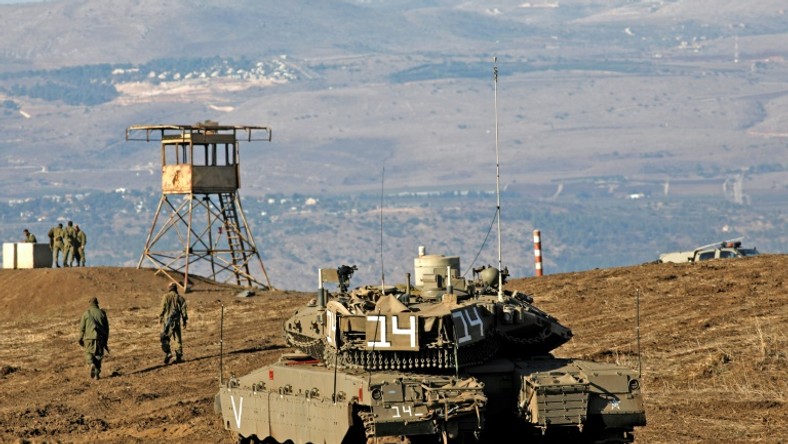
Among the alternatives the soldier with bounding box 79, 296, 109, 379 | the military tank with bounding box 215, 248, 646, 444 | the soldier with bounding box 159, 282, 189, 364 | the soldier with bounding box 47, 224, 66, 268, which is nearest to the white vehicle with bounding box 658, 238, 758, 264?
the soldier with bounding box 159, 282, 189, 364

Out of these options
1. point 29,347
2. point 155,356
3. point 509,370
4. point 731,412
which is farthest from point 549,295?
point 509,370

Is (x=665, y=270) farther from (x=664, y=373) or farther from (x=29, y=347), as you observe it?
(x=29, y=347)

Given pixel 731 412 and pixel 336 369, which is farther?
pixel 731 412

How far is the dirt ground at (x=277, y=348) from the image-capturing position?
91.1 ft

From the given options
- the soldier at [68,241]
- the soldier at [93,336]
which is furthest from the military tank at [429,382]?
the soldier at [68,241]

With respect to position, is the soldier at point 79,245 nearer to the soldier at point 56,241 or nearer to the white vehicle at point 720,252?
the soldier at point 56,241

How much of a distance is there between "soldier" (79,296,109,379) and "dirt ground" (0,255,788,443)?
515mm

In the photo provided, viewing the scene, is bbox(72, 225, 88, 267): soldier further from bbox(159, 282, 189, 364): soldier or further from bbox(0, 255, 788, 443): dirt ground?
bbox(159, 282, 189, 364): soldier

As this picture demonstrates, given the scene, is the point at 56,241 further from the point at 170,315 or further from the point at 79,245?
the point at 170,315

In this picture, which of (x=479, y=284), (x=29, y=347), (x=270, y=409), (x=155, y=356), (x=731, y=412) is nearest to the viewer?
(x=270, y=409)

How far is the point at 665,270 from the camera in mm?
44156

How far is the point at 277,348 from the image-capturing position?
3847 cm

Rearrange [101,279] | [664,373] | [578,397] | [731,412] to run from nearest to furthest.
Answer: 1. [578,397]
2. [731,412]
3. [664,373]
4. [101,279]

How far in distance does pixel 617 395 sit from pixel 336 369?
3.53 meters
